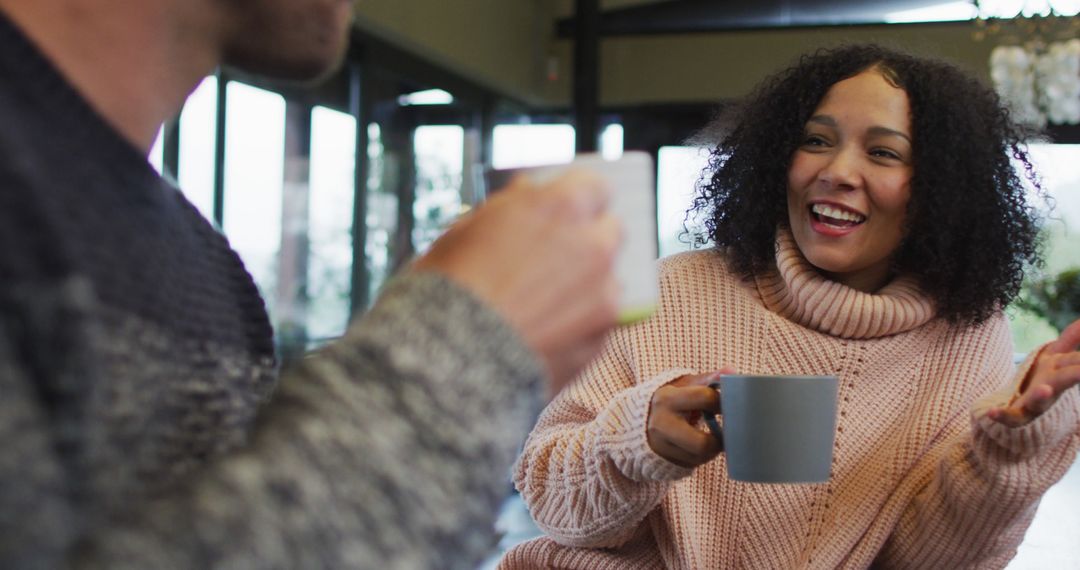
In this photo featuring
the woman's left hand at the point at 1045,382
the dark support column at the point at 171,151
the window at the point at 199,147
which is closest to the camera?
the woman's left hand at the point at 1045,382

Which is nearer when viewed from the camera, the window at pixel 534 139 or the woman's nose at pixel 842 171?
the woman's nose at pixel 842 171

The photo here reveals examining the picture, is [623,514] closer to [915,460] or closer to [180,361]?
[915,460]

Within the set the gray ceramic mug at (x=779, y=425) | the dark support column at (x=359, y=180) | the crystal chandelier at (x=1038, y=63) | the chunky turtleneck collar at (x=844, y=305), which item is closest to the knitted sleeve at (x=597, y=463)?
the gray ceramic mug at (x=779, y=425)

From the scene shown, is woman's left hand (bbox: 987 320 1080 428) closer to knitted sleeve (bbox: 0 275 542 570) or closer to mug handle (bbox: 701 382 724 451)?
mug handle (bbox: 701 382 724 451)

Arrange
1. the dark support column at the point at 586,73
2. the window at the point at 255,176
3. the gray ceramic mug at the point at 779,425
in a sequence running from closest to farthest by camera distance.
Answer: the gray ceramic mug at the point at 779,425, the window at the point at 255,176, the dark support column at the point at 586,73

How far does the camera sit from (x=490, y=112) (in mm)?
7785

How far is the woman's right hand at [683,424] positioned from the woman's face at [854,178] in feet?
1.30

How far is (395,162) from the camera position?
6.51 meters

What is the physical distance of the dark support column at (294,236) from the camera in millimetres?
5316

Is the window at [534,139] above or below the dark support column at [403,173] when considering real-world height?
above

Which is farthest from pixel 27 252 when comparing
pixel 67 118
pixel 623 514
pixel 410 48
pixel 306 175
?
pixel 410 48

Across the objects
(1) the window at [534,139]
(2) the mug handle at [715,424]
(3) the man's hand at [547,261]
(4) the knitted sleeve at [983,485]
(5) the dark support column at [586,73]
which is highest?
(5) the dark support column at [586,73]

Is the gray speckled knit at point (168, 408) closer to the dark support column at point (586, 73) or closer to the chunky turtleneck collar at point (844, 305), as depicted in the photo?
the chunky turtleneck collar at point (844, 305)

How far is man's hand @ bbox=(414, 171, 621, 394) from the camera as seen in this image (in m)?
0.49
